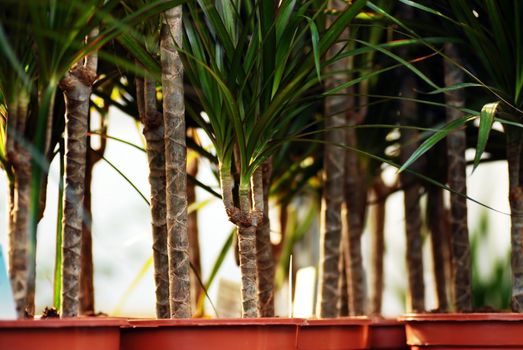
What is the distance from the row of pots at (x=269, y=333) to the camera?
37.5 inches

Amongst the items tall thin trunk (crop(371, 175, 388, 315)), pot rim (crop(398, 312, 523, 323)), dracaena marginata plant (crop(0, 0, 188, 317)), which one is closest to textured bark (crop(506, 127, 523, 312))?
pot rim (crop(398, 312, 523, 323))

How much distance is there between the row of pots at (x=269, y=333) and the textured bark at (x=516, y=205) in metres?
0.21

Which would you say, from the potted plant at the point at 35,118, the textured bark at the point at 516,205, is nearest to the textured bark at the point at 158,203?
the potted plant at the point at 35,118

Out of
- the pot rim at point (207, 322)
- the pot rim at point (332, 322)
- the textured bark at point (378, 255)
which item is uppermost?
the textured bark at point (378, 255)

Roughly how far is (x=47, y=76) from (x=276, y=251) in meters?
1.83

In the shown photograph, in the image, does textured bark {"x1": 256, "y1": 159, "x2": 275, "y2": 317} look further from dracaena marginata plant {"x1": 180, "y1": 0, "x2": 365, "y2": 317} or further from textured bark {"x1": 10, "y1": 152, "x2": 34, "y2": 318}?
textured bark {"x1": 10, "y1": 152, "x2": 34, "y2": 318}

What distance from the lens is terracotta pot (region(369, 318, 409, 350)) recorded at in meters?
1.58

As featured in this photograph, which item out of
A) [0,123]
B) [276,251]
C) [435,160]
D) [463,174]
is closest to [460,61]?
[463,174]

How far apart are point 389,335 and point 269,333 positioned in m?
0.50

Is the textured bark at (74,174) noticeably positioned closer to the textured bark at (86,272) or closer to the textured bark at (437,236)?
the textured bark at (86,272)

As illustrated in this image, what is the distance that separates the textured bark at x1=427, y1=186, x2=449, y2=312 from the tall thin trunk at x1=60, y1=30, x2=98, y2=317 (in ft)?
4.12

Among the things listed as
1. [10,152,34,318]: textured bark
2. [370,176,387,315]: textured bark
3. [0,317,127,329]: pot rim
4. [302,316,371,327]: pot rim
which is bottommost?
[0,317,127,329]: pot rim

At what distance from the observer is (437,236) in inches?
92.9

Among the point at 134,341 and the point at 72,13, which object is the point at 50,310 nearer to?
the point at 134,341
